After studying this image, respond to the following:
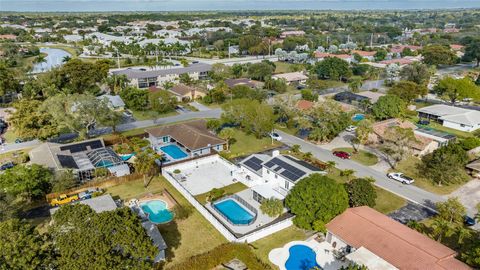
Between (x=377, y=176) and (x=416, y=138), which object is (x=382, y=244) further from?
(x=416, y=138)

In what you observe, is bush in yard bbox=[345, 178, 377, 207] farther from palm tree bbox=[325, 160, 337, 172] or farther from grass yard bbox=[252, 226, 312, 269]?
palm tree bbox=[325, 160, 337, 172]

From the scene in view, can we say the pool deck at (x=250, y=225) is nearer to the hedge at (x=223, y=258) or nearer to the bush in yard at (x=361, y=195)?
the hedge at (x=223, y=258)

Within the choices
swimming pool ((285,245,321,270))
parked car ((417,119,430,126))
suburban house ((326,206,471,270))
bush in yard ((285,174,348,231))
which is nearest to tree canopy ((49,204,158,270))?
swimming pool ((285,245,321,270))

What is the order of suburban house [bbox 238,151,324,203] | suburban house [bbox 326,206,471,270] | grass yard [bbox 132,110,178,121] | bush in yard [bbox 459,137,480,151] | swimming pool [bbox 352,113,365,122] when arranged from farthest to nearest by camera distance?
1. swimming pool [bbox 352,113,365,122]
2. grass yard [bbox 132,110,178,121]
3. bush in yard [bbox 459,137,480,151]
4. suburban house [bbox 238,151,324,203]
5. suburban house [bbox 326,206,471,270]

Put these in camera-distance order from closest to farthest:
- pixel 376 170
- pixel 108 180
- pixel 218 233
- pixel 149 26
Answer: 1. pixel 218 233
2. pixel 108 180
3. pixel 376 170
4. pixel 149 26

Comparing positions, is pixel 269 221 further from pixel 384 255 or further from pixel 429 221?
pixel 429 221

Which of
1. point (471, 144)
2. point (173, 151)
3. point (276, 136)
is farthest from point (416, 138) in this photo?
point (173, 151)

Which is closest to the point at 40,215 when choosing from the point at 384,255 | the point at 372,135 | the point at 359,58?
the point at 384,255
